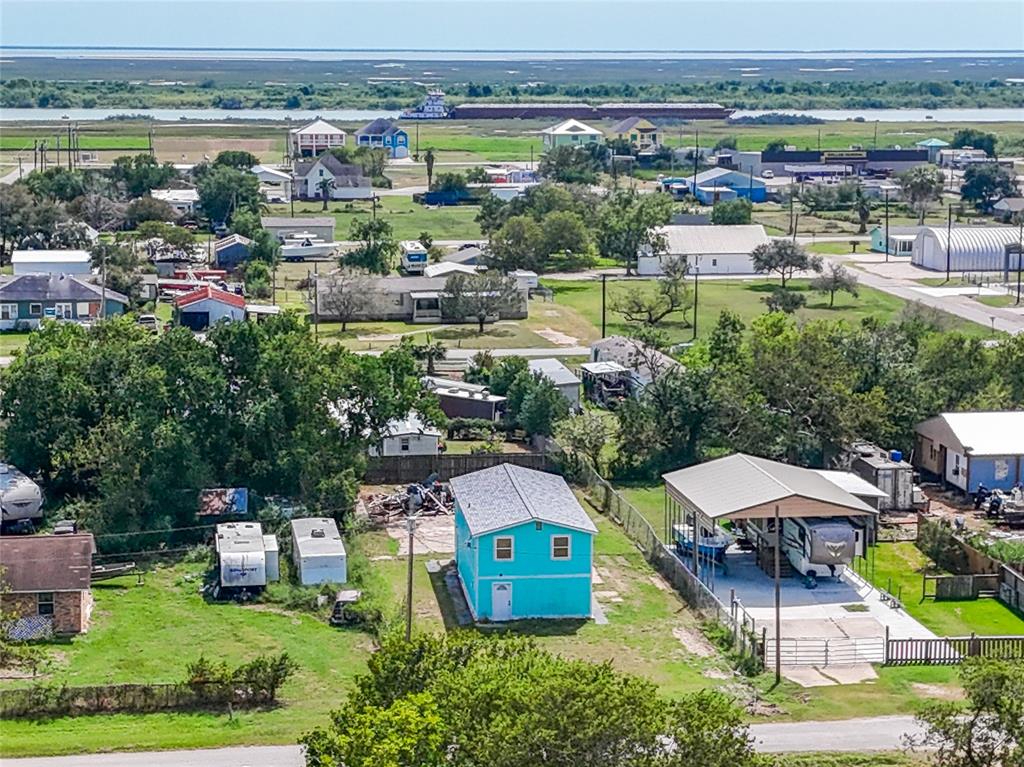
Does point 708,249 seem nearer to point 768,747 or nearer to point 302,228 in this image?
point 302,228

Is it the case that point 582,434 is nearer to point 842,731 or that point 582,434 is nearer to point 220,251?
point 842,731

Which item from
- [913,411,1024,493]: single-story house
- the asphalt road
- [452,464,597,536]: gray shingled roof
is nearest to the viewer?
the asphalt road

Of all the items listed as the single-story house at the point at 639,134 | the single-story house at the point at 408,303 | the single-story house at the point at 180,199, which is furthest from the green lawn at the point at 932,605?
the single-story house at the point at 639,134

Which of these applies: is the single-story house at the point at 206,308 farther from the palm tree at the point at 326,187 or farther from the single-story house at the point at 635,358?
the palm tree at the point at 326,187

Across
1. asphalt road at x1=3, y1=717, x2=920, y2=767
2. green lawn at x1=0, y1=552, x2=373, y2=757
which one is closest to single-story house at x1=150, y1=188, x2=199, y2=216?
green lawn at x1=0, y1=552, x2=373, y2=757

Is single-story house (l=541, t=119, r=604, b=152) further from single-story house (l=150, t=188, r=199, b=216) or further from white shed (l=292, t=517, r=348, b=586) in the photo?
white shed (l=292, t=517, r=348, b=586)

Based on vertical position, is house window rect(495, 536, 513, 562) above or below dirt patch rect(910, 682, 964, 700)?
above

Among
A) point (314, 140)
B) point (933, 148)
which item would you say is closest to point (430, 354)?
point (314, 140)

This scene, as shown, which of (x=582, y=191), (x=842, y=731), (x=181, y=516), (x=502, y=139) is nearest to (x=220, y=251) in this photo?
(x=582, y=191)
